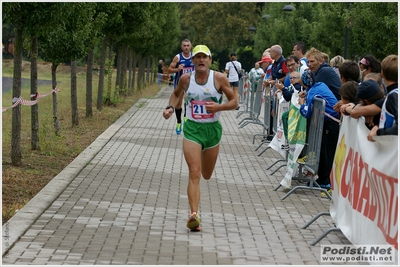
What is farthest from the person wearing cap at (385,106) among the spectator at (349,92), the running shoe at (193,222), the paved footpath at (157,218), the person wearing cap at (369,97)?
the running shoe at (193,222)

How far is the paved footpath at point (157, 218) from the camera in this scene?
7621 mm

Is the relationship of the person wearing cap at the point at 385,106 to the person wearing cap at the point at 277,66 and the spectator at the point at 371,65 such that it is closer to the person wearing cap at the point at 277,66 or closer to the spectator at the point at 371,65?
the spectator at the point at 371,65

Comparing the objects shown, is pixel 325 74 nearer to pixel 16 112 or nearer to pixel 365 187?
pixel 16 112

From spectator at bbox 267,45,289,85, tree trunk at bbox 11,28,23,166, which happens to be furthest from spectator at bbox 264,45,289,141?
tree trunk at bbox 11,28,23,166

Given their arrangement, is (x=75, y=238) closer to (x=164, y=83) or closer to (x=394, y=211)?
Answer: (x=394, y=211)

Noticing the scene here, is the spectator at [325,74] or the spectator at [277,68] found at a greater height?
the spectator at [325,74]

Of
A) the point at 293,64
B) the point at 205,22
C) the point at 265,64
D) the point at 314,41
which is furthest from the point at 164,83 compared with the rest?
the point at 293,64

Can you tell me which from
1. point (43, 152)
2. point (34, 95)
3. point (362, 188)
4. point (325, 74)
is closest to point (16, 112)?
point (34, 95)

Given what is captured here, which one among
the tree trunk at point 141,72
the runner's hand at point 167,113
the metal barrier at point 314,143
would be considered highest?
the runner's hand at point 167,113

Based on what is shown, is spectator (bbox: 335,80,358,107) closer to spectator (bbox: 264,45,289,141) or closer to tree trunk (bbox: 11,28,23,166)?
tree trunk (bbox: 11,28,23,166)

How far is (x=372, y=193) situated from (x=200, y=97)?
8.18 feet

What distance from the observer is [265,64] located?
20641 mm

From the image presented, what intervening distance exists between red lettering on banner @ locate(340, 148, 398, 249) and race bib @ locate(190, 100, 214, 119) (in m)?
1.55

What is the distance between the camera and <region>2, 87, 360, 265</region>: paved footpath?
300 inches
